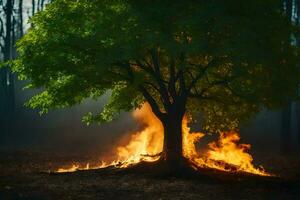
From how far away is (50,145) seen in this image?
120 feet

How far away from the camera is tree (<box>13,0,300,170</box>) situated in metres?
16.2

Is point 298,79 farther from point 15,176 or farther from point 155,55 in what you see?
point 15,176

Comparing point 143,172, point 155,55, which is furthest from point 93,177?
point 155,55

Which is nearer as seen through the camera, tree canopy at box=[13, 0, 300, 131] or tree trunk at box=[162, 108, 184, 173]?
tree canopy at box=[13, 0, 300, 131]

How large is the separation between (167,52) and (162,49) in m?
2.33

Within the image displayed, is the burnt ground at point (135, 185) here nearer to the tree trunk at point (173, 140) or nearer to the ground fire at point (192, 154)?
the tree trunk at point (173, 140)

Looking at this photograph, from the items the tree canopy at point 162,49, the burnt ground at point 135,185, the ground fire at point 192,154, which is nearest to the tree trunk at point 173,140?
the tree canopy at point 162,49

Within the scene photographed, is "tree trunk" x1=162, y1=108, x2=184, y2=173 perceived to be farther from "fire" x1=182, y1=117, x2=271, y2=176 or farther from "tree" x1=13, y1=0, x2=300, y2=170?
"fire" x1=182, y1=117, x2=271, y2=176

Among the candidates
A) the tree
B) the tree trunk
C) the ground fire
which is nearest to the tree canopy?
the tree

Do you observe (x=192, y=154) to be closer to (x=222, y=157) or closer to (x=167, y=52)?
(x=222, y=157)

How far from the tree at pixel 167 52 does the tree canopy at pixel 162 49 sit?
38 mm

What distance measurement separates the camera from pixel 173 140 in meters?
20.4

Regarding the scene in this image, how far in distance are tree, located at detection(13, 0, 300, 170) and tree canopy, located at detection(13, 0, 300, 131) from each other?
4 cm

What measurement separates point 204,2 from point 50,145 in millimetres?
23076
